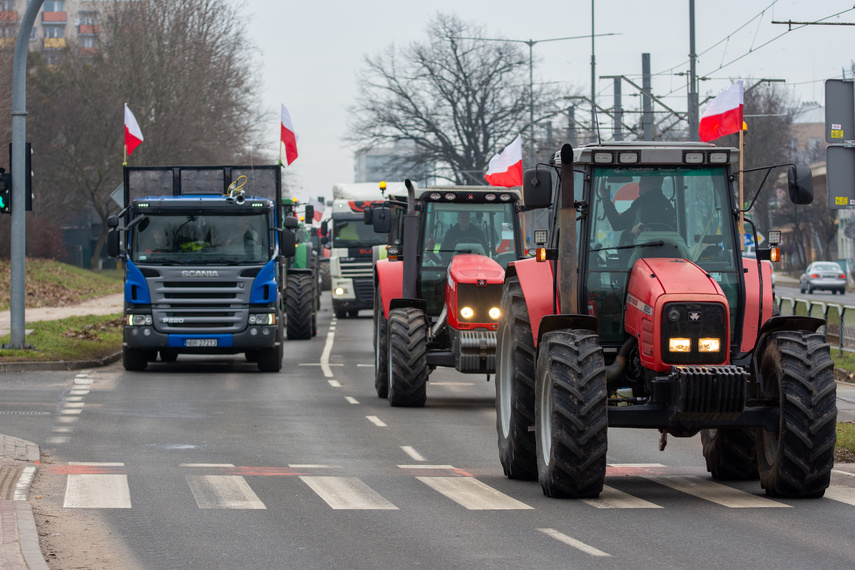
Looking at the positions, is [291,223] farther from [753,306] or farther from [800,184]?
[800,184]

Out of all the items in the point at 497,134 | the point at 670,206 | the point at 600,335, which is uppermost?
the point at 497,134

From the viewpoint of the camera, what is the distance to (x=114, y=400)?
693 inches

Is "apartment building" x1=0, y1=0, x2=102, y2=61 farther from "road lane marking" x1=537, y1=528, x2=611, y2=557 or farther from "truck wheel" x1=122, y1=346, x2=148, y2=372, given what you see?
"road lane marking" x1=537, y1=528, x2=611, y2=557

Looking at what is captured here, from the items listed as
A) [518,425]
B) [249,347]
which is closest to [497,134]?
[249,347]

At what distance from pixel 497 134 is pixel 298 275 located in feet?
154

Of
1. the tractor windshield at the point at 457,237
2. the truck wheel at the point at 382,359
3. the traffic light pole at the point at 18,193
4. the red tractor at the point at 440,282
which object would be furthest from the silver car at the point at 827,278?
the tractor windshield at the point at 457,237

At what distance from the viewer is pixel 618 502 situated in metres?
9.74

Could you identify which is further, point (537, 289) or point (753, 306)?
point (537, 289)

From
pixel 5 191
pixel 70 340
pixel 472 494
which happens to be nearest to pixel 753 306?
pixel 472 494

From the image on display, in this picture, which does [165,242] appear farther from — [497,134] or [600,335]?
[497,134]

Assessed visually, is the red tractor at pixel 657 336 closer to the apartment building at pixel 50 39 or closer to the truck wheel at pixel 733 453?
the truck wheel at pixel 733 453

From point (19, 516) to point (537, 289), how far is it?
170 inches

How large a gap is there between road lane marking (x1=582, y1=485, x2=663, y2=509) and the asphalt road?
24 mm

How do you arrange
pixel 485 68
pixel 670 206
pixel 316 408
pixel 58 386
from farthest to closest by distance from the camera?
pixel 485 68
pixel 58 386
pixel 316 408
pixel 670 206
